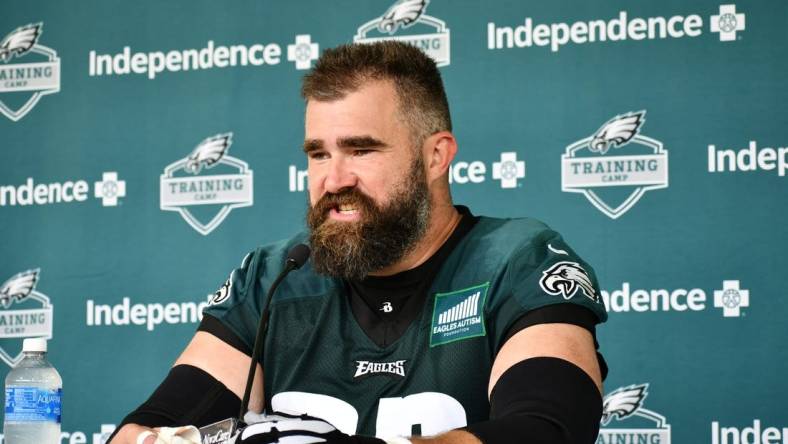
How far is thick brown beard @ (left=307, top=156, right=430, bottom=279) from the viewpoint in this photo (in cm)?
188

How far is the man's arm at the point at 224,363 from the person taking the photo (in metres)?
1.90

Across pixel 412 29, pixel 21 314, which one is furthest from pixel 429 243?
pixel 21 314

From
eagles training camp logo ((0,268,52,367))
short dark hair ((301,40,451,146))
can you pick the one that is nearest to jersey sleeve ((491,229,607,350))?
short dark hair ((301,40,451,146))

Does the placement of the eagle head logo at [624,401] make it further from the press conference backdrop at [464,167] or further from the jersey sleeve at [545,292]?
the jersey sleeve at [545,292]

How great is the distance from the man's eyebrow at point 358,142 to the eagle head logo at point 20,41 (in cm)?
194

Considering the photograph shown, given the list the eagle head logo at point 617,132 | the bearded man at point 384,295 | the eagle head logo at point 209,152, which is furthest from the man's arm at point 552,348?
the eagle head logo at point 209,152

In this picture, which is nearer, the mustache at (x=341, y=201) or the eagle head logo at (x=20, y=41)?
the mustache at (x=341, y=201)

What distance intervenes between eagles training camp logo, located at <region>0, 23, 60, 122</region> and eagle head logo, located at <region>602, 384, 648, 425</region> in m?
1.92

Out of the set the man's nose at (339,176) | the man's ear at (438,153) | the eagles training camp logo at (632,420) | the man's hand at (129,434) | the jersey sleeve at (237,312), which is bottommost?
the eagles training camp logo at (632,420)

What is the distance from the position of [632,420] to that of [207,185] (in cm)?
139

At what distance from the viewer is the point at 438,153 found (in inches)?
80.0

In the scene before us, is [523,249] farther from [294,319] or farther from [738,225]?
[738,225]

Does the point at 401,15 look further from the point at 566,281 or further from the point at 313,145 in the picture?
the point at 566,281

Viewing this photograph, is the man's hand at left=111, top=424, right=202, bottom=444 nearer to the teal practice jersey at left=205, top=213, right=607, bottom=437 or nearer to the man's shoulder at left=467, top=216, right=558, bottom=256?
the teal practice jersey at left=205, top=213, right=607, bottom=437
